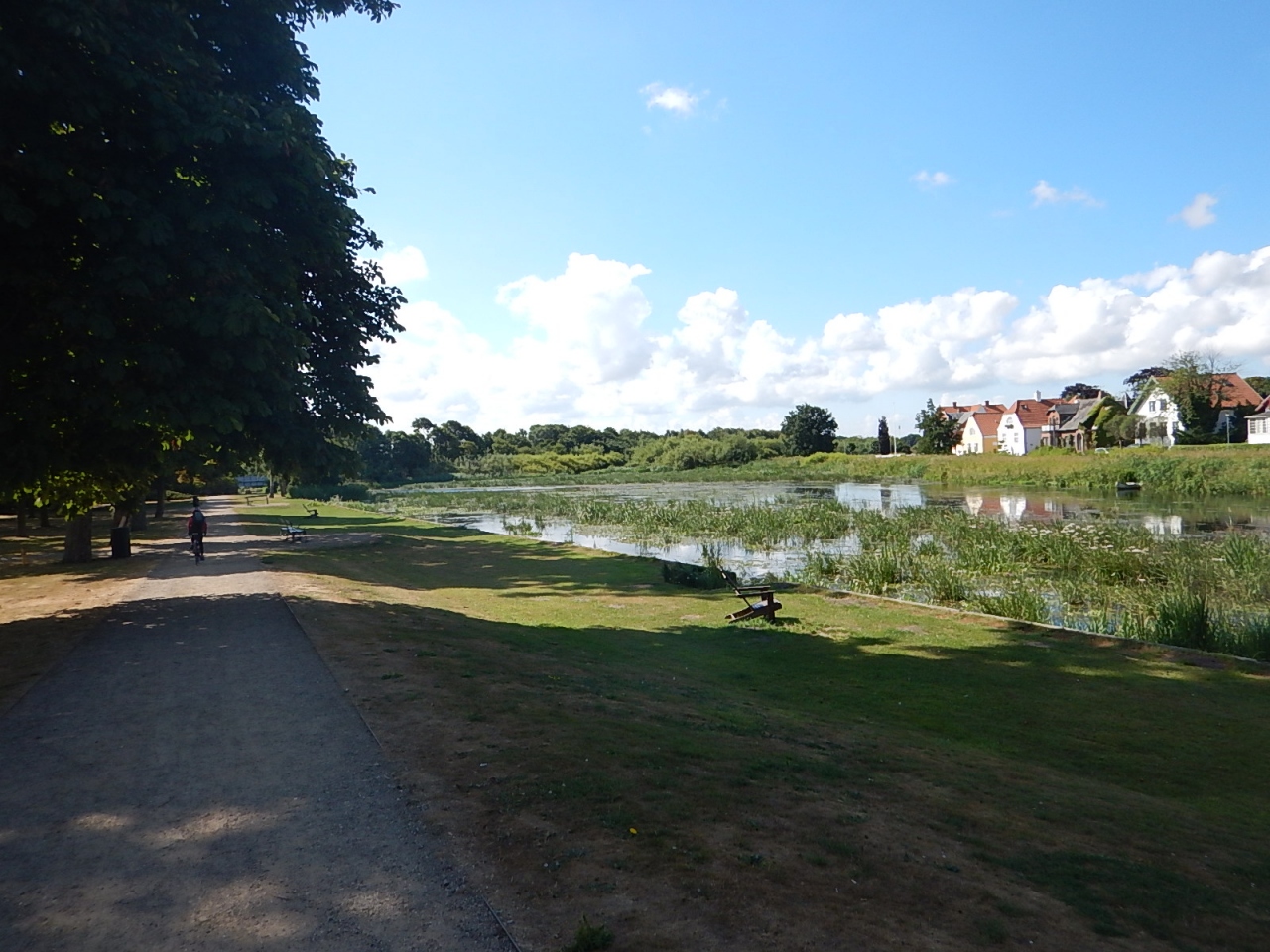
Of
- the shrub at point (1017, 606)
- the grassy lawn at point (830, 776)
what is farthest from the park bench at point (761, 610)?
the shrub at point (1017, 606)

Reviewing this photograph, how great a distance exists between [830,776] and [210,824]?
447 centimetres

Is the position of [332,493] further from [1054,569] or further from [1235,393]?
[1235,393]

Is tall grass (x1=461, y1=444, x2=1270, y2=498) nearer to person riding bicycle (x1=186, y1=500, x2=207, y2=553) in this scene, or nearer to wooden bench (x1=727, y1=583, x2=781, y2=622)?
wooden bench (x1=727, y1=583, x2=781, y2=622)

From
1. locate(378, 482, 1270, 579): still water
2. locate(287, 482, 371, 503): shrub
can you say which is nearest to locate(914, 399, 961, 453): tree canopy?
locate(378, 482, 1270, 579): still water

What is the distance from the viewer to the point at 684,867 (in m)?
4.68

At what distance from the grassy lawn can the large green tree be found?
3892mm

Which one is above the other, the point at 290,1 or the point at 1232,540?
the point at 290,1

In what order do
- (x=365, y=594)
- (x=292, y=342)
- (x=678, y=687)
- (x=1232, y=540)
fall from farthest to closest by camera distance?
(x=1232, y=540) → (x=365, y=594) → (x=292, y=342) → (x=678, y=687)

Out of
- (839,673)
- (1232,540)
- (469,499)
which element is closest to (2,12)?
(839,673)

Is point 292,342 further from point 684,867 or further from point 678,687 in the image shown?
point 684,867

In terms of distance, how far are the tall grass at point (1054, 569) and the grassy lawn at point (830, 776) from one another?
6.06ft

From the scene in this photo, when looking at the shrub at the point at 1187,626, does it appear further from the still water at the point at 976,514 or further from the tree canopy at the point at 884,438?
the tree canopy at the point at 884,438

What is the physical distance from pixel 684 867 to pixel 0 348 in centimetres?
1077

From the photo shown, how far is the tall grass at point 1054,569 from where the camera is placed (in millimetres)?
14246
